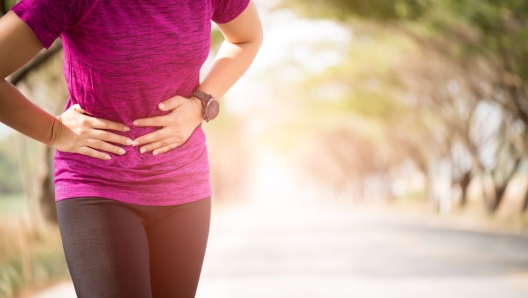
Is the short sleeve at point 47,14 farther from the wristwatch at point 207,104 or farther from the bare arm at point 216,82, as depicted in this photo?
the wristwatch at point 207,104

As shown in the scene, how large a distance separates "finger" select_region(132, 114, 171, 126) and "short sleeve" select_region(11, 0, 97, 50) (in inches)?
A: 14.5

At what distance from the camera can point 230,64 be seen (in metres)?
2.51

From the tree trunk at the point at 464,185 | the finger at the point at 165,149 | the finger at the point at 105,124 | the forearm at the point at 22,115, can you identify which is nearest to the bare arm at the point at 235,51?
the finger at the point at 165,149

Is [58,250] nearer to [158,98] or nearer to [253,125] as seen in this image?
[158,98]

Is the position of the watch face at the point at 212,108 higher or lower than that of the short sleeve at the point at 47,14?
lower

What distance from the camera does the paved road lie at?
7676 millimetres

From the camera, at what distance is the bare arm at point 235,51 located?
245cm

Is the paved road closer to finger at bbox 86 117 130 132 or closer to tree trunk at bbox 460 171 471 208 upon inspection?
finger at bbox 86 117 130 132

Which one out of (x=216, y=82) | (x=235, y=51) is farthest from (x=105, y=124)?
(x=235, y=51)

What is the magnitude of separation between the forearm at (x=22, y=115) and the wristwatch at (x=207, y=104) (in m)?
0.47

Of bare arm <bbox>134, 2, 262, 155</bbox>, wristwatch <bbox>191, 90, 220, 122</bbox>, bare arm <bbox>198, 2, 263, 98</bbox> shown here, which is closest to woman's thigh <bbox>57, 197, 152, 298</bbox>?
bare arm <bbox>134, 2, 262, 155</bbox>

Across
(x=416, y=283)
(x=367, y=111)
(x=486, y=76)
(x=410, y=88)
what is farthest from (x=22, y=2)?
(x=367, y=111)

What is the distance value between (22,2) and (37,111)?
→ 36 centimetres

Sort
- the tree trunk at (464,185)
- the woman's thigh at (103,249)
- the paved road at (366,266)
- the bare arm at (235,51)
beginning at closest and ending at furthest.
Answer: the woman's thigh at (103,249) < the bare arm at (235,51) < the paved road at (366,266) < the tree trunk at (464,185)
